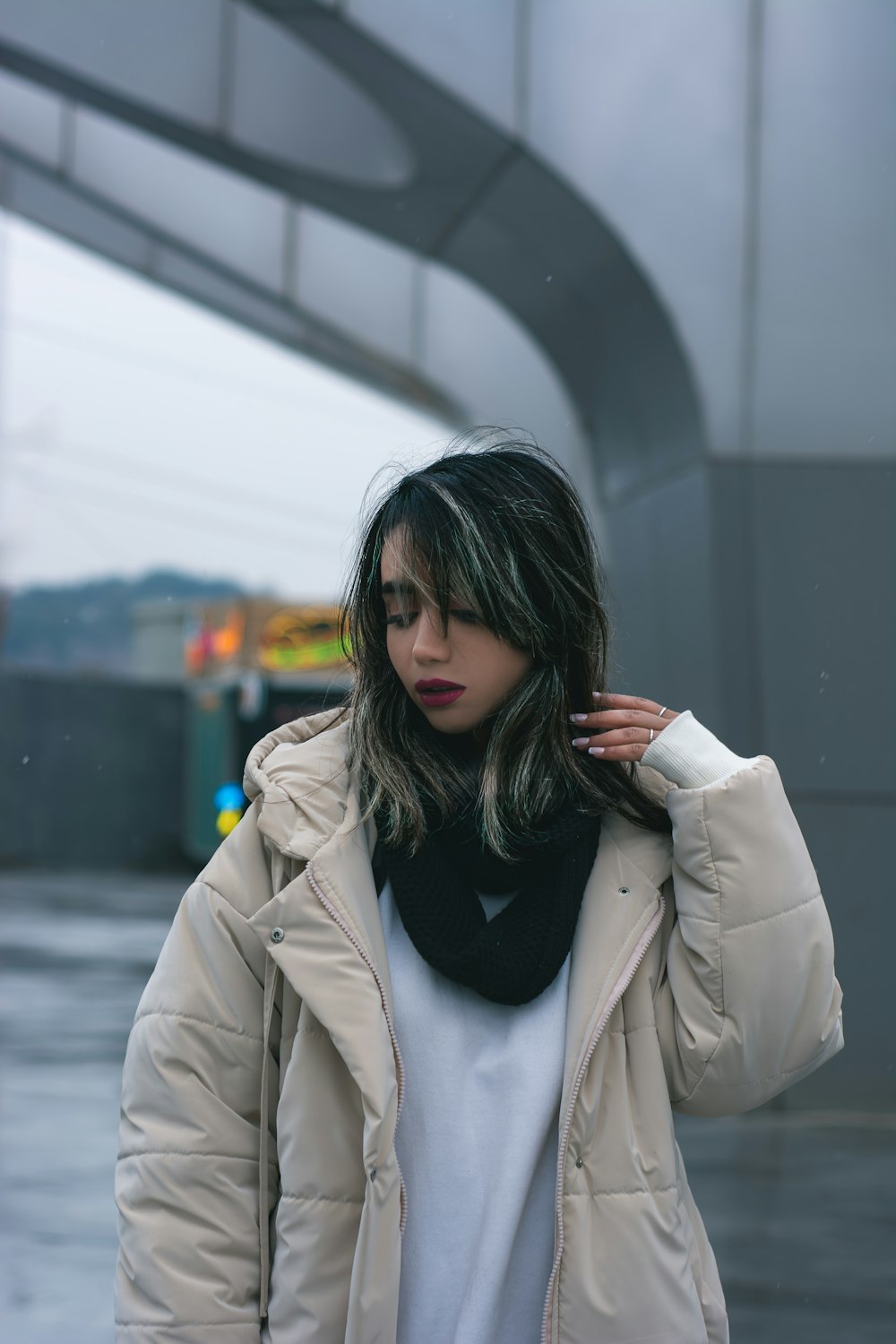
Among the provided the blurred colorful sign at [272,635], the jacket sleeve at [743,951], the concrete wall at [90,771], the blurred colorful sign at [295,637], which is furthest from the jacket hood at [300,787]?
the blurred colorful sign at [295,637]

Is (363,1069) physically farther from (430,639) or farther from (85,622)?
(85,622)

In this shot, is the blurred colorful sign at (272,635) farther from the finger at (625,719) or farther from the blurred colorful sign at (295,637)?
the finger at (625,719)

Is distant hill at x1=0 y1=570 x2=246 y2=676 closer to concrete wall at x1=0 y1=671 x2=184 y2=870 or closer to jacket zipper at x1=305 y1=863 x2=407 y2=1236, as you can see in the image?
concrete wall at x1=0 y1=671 x2=184 y2=870

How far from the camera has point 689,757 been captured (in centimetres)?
186

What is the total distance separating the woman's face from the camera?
6.13 feet

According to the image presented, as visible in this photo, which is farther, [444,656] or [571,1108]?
[444,656]

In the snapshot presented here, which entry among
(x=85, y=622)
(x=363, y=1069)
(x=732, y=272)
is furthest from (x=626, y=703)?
(x=85, y=622)

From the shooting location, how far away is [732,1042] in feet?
5.85

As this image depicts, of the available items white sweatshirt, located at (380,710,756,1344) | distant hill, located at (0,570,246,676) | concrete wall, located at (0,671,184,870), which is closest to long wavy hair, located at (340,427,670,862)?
white sweatshirt, located at (380,710,756,1344)

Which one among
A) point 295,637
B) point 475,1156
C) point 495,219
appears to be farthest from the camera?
point 295,637

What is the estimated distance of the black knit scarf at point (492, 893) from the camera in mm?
1751

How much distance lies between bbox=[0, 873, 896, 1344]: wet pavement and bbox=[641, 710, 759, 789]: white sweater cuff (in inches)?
111

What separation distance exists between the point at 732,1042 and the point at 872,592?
5.13 metres

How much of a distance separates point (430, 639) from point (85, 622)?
114 feet
